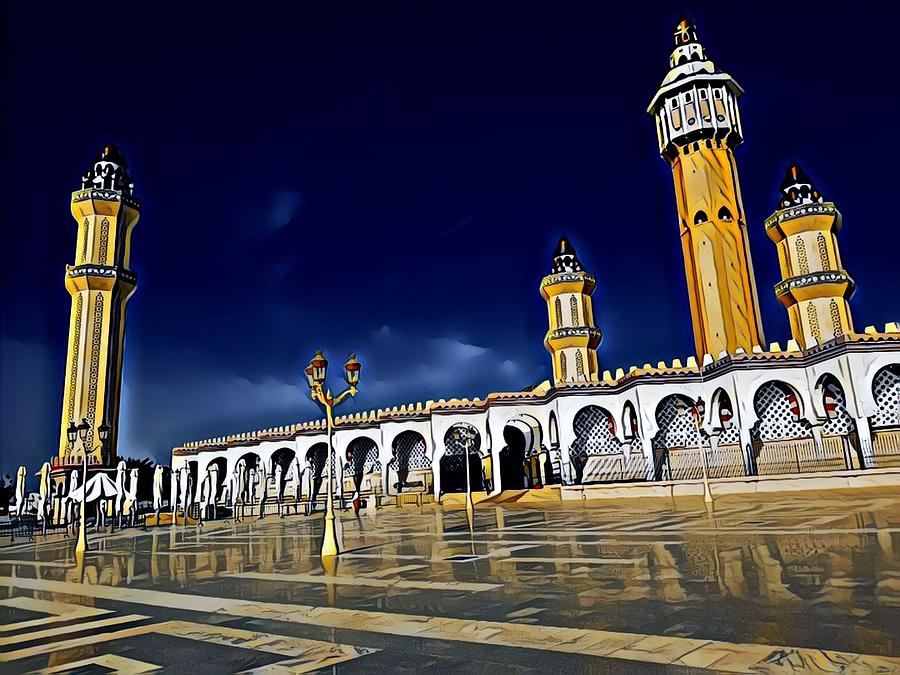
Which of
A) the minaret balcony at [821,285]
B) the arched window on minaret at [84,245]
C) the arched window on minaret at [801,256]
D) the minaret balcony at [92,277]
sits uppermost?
the arched window on minaret at [84,245]

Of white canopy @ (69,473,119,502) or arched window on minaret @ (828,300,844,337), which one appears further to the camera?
arched window on minaret @ (828,300,844,337)

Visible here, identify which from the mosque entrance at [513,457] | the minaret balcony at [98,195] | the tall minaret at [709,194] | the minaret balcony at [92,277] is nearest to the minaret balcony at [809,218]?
the tall minaret at [709,194]

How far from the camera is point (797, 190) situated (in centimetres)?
3469

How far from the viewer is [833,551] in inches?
293

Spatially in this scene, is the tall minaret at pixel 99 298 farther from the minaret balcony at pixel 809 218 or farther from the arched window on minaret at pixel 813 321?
the arched window on minaret at pixel 813 321

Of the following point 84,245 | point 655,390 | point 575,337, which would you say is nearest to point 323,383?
point 655,390

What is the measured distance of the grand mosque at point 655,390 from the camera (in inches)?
992

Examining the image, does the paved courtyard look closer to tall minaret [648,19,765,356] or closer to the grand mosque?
the grand mosque

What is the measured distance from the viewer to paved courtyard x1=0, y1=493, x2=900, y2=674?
13.1ft

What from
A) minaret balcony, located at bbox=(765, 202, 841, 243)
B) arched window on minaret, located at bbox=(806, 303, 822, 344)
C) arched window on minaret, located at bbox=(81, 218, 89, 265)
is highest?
arched window on minaret, located at bbox=(81, 218, 89, 265)

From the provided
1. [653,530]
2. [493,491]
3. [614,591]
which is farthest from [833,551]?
[493,491]

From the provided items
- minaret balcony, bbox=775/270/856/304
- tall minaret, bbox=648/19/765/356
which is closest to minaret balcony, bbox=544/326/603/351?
tall minaret, bbox=648/19/765/356

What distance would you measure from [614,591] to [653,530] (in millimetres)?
5892

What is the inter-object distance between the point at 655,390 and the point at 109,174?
35088mm
